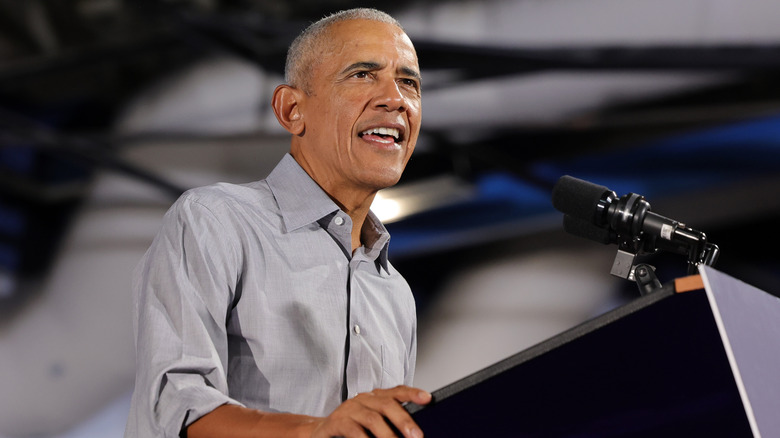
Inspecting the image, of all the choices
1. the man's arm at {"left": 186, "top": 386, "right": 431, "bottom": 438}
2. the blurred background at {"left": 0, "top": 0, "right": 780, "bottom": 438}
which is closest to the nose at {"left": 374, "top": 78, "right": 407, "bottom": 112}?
the man's arm at {"left": 186, "top": 386, "right": 431, "bottom": 438}

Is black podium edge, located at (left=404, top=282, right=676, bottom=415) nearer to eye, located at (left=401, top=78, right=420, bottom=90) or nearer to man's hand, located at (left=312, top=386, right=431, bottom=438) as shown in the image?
man's hand, located at (left=312, top=386, right=431, bottom=438)

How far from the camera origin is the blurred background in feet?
12.1

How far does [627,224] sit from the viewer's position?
3.58 ft

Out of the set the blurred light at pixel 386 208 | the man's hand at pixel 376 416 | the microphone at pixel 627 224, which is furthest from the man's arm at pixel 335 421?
the blurred light at pixel 386 208

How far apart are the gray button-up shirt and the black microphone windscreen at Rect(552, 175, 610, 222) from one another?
393 millimetres

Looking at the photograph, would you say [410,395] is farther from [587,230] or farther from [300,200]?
[300,200]

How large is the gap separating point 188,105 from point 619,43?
250 centimetres

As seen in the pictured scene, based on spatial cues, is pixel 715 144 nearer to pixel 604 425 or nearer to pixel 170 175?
pixel 170 175

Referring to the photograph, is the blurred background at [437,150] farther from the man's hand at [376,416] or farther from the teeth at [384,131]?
the man's hand at [376,416]

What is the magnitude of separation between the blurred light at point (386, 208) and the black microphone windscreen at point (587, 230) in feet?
10.9

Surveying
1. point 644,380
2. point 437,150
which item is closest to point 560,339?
point 644,380

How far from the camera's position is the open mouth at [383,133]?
57.4 inches

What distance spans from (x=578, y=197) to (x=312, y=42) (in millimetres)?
651

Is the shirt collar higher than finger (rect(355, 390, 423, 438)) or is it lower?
higher
